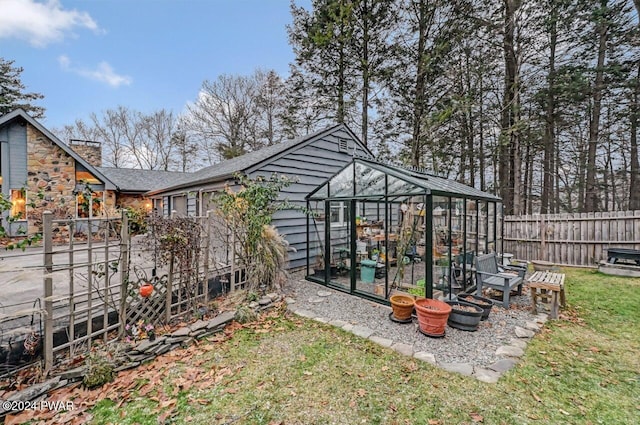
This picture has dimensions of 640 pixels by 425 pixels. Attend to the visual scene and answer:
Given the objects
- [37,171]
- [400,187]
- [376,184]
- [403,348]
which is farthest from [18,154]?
[403,348]

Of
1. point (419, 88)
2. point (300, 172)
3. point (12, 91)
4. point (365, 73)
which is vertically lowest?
point (300, 172)

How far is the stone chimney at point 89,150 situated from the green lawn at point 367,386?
58.6ft

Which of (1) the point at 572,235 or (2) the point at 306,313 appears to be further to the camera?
(1) the point at 572,235

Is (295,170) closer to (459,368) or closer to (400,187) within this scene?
(400,187)

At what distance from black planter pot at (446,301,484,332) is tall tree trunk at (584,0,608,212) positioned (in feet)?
36.8

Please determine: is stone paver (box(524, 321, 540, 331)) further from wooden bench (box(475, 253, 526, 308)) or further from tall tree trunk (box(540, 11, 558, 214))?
tall tree trunk (box(540, 11, 558, 214))

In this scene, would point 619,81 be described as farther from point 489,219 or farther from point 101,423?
point 101,423

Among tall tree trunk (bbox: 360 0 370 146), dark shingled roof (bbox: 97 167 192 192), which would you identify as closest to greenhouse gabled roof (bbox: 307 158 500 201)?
tall tree trunk (bbox: 360 0 370 146)

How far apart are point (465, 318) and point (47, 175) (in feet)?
48.2

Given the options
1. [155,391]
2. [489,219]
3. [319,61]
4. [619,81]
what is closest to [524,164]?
[619,81]

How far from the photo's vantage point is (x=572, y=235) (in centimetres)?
825

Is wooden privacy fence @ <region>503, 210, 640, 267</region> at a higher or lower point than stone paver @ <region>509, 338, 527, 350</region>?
higher

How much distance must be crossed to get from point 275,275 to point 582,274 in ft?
27.5

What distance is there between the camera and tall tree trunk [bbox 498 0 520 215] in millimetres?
9719
